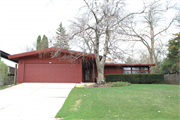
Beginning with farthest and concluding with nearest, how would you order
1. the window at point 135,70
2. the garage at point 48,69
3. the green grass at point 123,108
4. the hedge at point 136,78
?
the window at point 135,70
the garage at point 48,69
the hedge at point 136,78
the green grass at point 123,108

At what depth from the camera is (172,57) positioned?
17422mm

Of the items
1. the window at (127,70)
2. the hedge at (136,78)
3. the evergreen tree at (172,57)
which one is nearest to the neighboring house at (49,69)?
the hedge at (136,78)

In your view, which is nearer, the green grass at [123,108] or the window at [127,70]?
the green grass at [123,108]

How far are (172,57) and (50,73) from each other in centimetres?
1637

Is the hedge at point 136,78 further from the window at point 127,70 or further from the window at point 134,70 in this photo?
the window at point 127,70

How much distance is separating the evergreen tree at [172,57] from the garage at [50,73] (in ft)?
42.7

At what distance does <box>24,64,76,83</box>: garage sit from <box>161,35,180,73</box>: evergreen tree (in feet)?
42.7

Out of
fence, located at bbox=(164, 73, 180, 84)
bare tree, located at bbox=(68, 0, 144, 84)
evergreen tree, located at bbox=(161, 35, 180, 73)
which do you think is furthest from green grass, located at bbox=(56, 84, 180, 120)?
evergreen tree, located at bbox=(161, 35, 180, 73)

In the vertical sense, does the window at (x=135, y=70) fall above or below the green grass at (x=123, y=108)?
above

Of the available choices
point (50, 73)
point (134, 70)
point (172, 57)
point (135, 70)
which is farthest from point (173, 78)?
point (50, 73)

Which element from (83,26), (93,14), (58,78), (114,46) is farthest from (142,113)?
(58,78)

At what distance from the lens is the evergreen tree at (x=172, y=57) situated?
16.0 meters

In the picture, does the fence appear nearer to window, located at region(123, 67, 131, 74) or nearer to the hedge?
the hedge

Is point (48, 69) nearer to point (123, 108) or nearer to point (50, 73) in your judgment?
point (50, 73)
